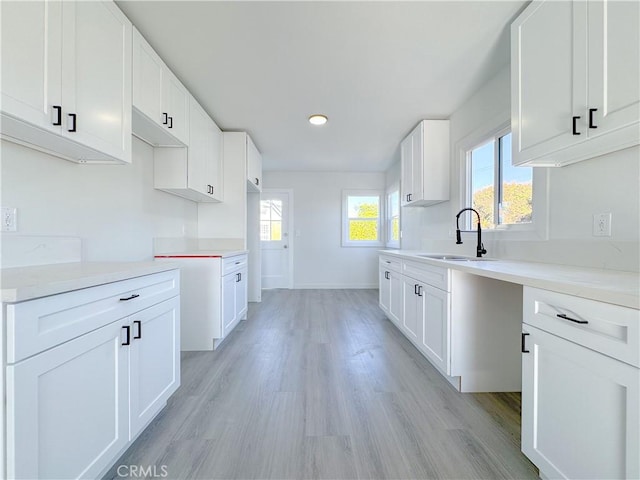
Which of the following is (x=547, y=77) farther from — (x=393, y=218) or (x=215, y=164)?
(x=393, y=218)

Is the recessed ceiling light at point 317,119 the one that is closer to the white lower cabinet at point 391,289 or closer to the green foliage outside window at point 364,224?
the white lower cabinet at point 391,289

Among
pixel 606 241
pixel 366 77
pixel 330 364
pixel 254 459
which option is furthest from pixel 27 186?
pixel 606 241

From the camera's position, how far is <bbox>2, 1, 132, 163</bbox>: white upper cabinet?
1085 millimetres

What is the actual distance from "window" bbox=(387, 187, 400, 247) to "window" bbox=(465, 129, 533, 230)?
88.9 inches

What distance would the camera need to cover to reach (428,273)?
220cm

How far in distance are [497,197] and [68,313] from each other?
287 cm

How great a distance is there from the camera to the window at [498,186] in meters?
2.11

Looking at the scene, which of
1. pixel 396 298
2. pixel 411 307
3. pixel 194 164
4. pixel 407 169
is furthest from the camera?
pixel 407 169

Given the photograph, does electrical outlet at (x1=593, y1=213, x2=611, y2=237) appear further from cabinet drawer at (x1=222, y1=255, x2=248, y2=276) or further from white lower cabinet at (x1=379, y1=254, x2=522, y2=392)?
cabinet drawer at (x1=222, y1=255, x2=248, y2=276)

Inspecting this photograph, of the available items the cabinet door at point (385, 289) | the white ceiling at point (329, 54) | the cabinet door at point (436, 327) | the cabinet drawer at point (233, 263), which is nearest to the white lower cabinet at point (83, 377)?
the cabinet drawer at point (233, 263)

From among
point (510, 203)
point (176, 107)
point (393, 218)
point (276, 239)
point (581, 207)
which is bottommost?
point (276, 239)

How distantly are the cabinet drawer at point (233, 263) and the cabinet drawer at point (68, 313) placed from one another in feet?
4.32

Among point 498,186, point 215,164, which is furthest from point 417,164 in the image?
point 215,164

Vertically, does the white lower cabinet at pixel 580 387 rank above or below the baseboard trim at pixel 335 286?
above
